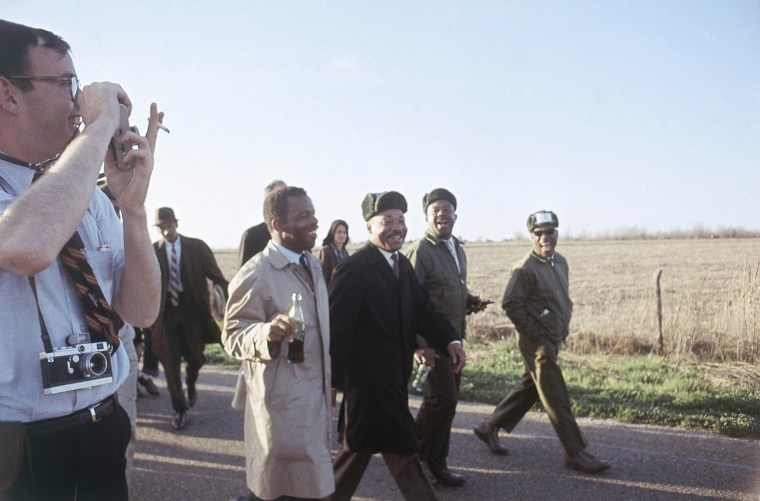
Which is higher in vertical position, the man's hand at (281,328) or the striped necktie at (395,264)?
the striped necktie at (395,264)

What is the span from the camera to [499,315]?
15.1 metres

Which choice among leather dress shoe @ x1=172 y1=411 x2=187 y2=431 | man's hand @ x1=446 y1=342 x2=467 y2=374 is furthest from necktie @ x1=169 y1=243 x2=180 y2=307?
man's hand @ x1=446 y1=342 x2=467 y2=374

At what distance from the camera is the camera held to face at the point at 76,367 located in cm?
166

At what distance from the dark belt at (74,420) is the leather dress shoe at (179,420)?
5.32 m

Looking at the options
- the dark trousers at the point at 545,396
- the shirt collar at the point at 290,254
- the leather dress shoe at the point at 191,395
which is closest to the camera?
A: the shirt collar at the point at 290,254

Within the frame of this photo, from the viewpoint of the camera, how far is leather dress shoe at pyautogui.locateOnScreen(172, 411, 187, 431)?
688 centimetres

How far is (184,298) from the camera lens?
7.40 m

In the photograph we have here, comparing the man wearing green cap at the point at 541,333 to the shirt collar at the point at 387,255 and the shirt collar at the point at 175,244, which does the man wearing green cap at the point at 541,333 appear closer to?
the shirt collar at the point at 387,255

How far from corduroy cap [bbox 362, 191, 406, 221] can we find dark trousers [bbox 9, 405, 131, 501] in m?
3.07

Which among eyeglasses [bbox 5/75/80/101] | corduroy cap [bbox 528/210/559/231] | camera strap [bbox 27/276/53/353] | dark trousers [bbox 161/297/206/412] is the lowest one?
dark trousers [bbox 161/297/206/412]

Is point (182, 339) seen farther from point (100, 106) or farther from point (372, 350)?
point (100, 106)

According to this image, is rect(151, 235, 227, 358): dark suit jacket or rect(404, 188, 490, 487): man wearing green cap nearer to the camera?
rect(404, 188, 490, 487): man wearing green cap

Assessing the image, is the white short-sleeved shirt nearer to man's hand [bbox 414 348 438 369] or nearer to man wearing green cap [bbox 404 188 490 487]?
man's hand [bbox 414 348 438 369]

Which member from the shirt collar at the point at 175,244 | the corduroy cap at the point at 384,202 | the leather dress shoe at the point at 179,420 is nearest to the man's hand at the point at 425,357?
the corduroy cap at the point at 384,202
